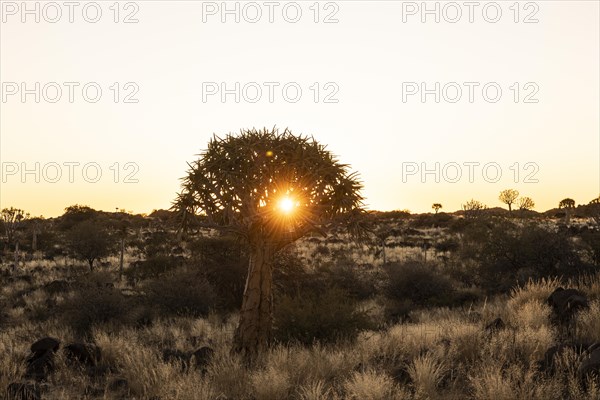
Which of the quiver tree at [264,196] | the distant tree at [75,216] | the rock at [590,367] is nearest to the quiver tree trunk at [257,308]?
the quiver tree at [264,196]

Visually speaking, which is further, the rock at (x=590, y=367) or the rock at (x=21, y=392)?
the rock at (x=21, y=392)

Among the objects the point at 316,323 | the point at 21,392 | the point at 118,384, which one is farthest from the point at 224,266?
the point at 21,392

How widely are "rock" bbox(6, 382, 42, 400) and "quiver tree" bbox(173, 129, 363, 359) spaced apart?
3.56 meters

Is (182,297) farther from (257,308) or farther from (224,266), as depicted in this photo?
(257,308)

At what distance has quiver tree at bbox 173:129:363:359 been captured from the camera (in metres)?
9.99

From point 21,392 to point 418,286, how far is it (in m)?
16.9

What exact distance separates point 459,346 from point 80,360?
738 centimetres

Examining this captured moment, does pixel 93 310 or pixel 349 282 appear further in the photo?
pixel 349 282

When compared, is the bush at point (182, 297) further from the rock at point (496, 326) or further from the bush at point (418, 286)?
the rock at point (496, 326)

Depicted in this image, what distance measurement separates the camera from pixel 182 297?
18953 mm

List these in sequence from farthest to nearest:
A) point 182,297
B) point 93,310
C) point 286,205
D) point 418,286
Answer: point 418,286 → point 182,297 → point 93,310 → point 286,205

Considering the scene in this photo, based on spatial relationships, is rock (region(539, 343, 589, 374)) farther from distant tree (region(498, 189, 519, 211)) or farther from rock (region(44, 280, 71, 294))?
distant tree (region(498, 189, 519, 211))

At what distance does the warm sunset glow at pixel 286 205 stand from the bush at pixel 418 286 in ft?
42.8

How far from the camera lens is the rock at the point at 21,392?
7.53m
